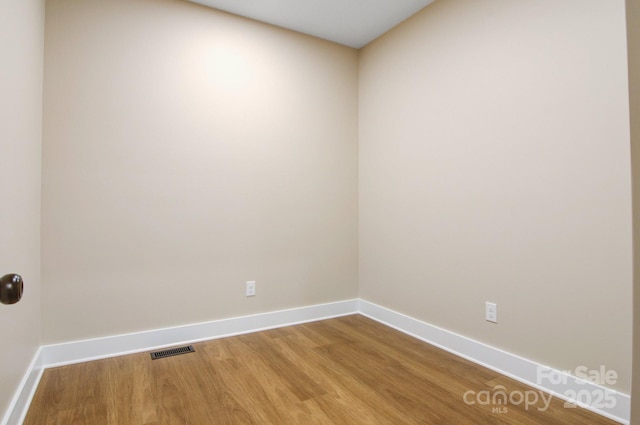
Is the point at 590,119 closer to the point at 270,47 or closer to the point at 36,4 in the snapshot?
the point at 270,47

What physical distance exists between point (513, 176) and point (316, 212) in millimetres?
1615

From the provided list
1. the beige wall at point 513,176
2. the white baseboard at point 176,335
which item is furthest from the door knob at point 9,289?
the beige wall at point 513,176

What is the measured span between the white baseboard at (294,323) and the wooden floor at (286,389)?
7 centimetres

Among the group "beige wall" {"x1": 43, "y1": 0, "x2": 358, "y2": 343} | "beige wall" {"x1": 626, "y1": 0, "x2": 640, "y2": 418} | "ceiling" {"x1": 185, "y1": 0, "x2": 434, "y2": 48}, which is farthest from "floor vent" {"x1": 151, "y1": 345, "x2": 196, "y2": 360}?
"ceiling" {"x1": 185, "y1": 0, "x2": 434, "y2": 48}

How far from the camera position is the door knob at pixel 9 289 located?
0.78m

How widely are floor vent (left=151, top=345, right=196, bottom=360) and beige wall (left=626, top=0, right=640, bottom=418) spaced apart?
242cm

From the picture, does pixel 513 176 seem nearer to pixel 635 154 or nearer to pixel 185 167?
pixel 635 154

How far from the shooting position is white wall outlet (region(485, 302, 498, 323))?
211 cm

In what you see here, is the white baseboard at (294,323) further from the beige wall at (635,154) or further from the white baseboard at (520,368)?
the beige wall at (635,154)

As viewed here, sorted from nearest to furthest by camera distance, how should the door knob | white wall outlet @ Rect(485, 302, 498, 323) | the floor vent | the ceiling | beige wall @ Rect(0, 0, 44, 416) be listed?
the door knob
beige wall @ Rect(0, 0, 44, 416)
white wall outlet @ Rect(485, 302, 498, 323)
the floor vent
the ceiling

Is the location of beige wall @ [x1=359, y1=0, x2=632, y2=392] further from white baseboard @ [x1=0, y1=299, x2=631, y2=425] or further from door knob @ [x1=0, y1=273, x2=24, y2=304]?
door knob @ [x1=0, y1=273, x2=24, y2=304]

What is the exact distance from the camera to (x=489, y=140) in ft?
7.04

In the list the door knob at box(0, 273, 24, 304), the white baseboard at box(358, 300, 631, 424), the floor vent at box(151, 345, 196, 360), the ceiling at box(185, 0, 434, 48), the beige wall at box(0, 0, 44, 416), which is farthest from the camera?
the ceiling at box(185, 0, 434, 48)

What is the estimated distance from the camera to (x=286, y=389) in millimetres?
1883
